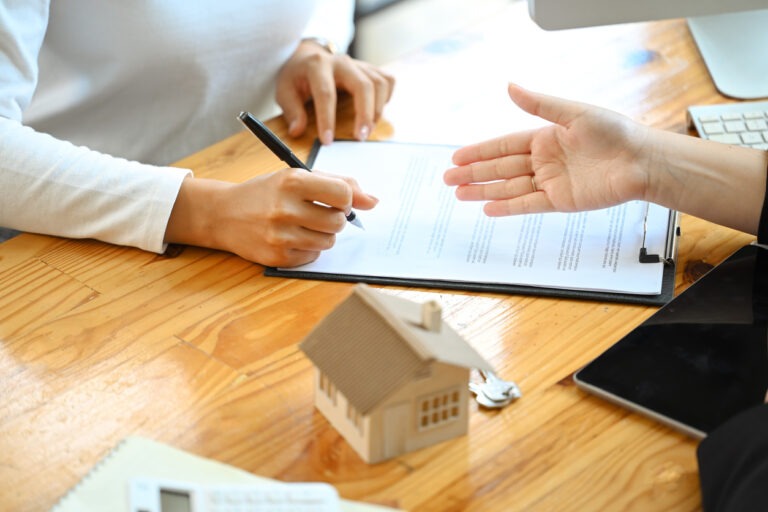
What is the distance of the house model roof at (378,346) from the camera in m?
0.69

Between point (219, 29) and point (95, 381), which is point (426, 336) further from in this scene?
point (219, 29)

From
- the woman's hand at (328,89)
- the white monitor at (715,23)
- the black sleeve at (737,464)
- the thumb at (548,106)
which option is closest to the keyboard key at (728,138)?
the white monitor at (715,23)

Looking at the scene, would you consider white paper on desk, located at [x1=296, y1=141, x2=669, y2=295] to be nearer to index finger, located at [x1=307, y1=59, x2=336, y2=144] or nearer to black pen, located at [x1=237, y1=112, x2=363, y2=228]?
black pen, located at [x1=237, y1=112, x2=363, y2=228]

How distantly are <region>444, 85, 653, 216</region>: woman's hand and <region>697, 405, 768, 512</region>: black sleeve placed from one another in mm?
380

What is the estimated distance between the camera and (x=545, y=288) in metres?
0.95

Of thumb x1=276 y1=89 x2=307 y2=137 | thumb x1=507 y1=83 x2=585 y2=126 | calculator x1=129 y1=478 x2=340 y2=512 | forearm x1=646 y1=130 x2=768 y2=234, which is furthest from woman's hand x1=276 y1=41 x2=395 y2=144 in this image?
calculator x1=129 y1=478 x2=340 y2=512

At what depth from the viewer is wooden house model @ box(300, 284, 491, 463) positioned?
0.69m

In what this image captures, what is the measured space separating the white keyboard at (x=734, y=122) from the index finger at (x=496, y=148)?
27 cm

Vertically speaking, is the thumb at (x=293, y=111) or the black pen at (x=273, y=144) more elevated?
the black pen at (x=273, y=144)

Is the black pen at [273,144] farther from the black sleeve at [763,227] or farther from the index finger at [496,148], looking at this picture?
the black sleeve at [763,227]

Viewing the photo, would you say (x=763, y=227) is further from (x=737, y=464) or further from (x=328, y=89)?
(x=328, y=89)

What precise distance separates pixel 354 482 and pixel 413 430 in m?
0.06

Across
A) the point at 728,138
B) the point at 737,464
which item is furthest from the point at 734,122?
the point at 737,464

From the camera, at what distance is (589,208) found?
1.05 metres
